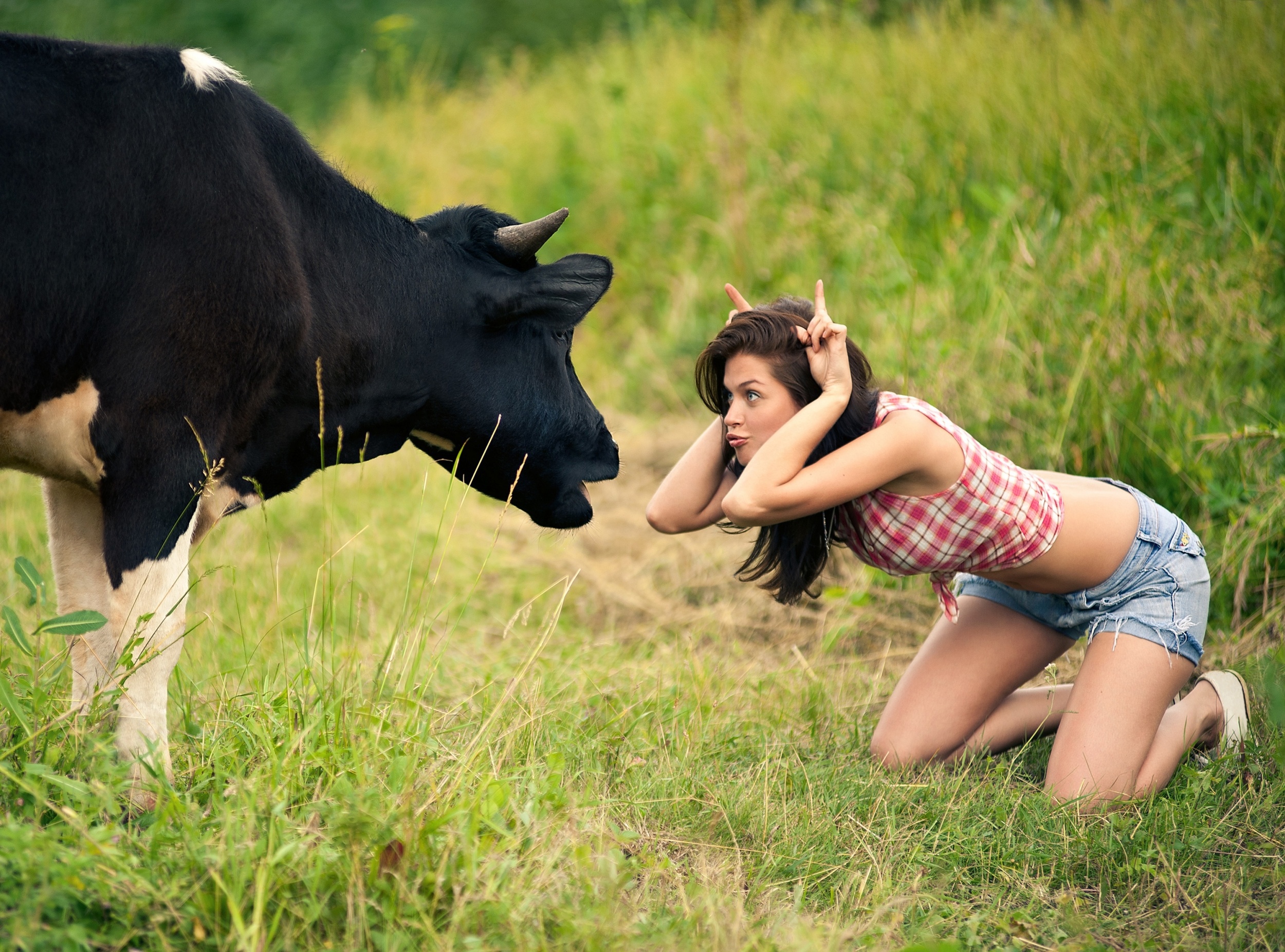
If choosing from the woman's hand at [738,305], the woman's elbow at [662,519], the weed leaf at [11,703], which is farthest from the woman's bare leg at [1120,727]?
the weed leaf at [11,703]

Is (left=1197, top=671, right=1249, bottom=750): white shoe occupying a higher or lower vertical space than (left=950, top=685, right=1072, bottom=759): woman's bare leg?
higher

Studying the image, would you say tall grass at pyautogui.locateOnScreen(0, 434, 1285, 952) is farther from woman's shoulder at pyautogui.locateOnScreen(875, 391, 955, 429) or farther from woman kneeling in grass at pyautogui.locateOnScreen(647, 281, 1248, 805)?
woman's shoulder at pyautogui.locateOnScreen(875, 391, 955, 429)

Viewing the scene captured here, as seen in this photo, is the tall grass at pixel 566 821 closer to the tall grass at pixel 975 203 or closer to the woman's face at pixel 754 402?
the woman's face at pixel 754 402

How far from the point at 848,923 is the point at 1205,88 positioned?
16.5ft

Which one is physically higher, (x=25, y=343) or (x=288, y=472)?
(x=25, y=343)

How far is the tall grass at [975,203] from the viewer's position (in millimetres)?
4469

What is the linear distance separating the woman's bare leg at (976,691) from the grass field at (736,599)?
11 centimetres

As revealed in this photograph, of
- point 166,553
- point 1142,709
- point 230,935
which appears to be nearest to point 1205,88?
point 1142,709

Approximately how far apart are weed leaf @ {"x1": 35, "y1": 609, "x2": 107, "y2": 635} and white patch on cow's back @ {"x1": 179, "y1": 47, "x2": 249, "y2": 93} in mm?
1185

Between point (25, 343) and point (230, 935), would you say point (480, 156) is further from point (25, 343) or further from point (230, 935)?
point (230, 935)

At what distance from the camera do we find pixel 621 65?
9.11 meters

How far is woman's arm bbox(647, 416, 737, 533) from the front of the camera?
322 centimetres

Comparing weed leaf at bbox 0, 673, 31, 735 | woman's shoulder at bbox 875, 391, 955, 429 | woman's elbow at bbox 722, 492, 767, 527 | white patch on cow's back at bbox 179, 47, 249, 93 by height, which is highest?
white patch on cow's back at bbox 179, 47, 249, 93

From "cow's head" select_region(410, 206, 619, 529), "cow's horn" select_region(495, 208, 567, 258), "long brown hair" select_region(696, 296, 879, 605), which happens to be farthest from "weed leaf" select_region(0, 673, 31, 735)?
"long brown hair" select_region(696, 296, 879, 605)
